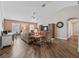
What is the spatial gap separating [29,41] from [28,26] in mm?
11332

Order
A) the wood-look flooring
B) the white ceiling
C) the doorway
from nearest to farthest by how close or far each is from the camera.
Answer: the wood-look flooring, the white ceiling, the doorway

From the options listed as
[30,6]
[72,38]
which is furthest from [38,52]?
[72,38]

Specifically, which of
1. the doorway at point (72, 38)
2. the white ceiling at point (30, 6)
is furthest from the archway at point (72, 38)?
the white ceiling at point (30, 6)

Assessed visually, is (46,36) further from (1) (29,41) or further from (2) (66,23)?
(2) (66,23)

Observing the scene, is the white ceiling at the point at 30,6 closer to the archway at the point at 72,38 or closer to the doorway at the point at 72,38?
the archway at the point at 72,38

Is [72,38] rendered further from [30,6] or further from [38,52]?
[38,52]

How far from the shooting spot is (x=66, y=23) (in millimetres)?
10430

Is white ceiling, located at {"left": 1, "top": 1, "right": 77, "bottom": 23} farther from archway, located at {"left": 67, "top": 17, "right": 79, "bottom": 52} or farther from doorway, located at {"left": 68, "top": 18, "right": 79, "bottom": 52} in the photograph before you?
doorway, located at {"left": 68, "top": 18, "right": 79, "bottom": 52}

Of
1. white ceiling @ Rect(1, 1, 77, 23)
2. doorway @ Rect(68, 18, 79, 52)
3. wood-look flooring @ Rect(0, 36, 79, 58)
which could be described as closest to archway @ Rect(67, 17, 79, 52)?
doorway @ Rect(68, 18, 79, 52)

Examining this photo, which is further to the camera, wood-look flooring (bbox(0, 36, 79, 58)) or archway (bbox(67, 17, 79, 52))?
archway (bbox(67, 17, 79, 52))

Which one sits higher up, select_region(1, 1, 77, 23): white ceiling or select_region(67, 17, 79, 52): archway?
select_region(1, 1, 77, 23): white ceiling

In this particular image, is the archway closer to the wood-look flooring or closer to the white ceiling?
the wood-look flooring

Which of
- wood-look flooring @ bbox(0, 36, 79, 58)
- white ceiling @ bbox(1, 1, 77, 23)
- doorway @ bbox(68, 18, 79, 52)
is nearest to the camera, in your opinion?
wood-look flooring @ bbox(0, 36, 79, 58)

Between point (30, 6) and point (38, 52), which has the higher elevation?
point (30, 6)
